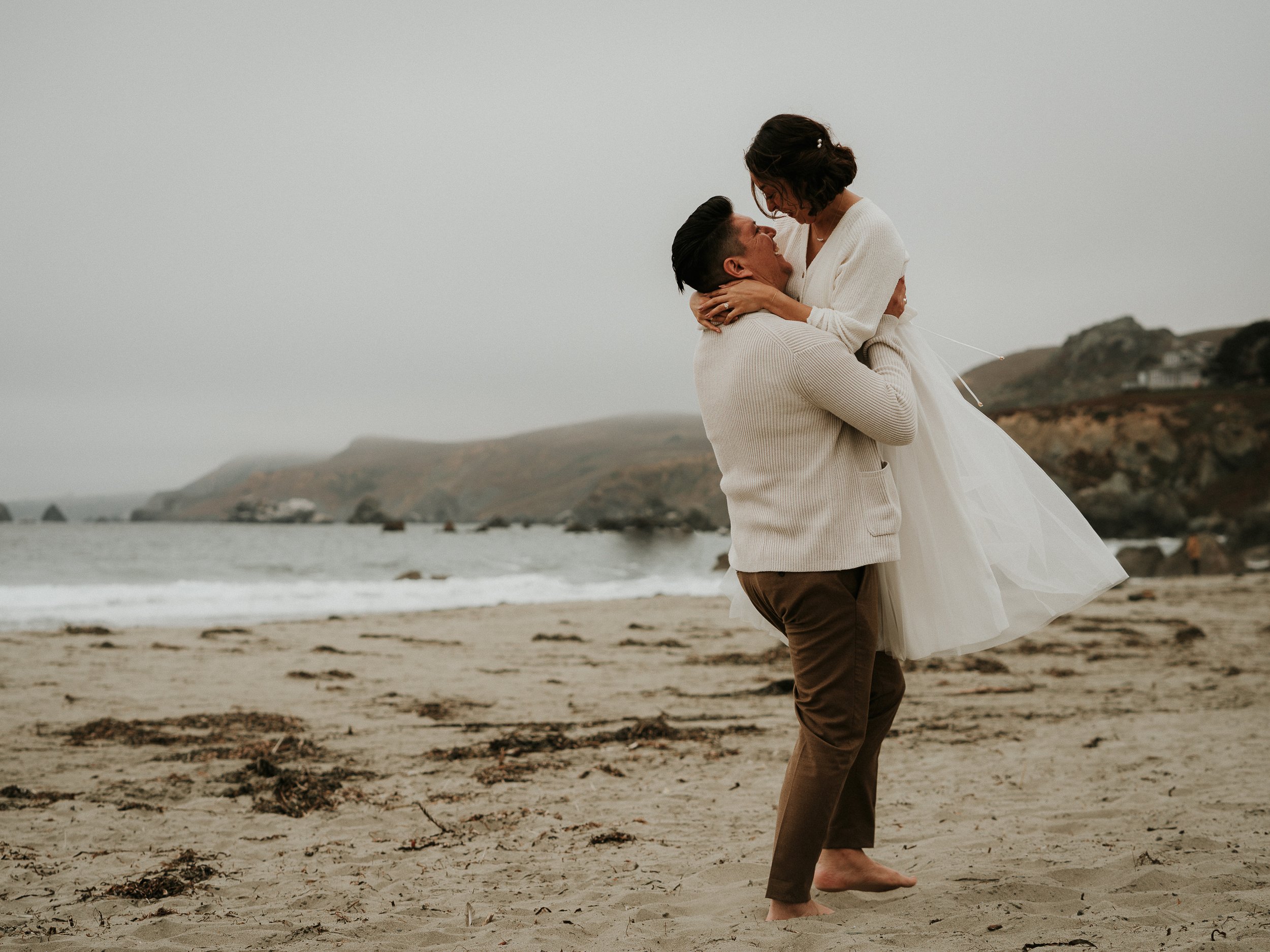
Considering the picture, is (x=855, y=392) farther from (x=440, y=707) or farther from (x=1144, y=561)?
(x=1144, y=561)

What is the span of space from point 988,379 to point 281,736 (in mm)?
119936

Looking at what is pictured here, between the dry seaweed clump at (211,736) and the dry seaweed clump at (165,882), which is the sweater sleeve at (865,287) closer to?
the dry seaweed clump at (165,882)

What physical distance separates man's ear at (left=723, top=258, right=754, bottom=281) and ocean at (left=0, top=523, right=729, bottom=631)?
12.9m

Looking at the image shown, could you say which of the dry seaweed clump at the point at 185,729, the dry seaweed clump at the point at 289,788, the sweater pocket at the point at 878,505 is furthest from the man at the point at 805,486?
the dry seaweed clump at the point at 185,729

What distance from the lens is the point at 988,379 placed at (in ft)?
372

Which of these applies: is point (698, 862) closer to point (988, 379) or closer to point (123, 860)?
point (123, 860)

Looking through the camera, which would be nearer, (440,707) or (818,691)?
(818,691)

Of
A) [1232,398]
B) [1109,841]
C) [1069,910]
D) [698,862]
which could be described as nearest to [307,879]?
[698,862]

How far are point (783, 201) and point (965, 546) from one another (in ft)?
3.44

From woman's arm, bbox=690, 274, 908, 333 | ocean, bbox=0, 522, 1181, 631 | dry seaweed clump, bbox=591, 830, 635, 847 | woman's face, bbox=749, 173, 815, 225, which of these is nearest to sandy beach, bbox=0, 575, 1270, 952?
dry seaweed clump, bbox=591, 830, 635, 847

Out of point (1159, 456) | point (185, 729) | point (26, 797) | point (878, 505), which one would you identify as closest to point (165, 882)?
point (26, 797)

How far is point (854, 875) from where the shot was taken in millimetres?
2520

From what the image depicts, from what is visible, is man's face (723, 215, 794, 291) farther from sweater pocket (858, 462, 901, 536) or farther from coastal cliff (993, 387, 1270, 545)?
coastal cliff (993, 387, 1270, 545)

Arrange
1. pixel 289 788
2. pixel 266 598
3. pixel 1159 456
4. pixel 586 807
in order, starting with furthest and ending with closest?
pixel 1159 456
pixel 266 598
pixel 289 788
pixel 586 807
